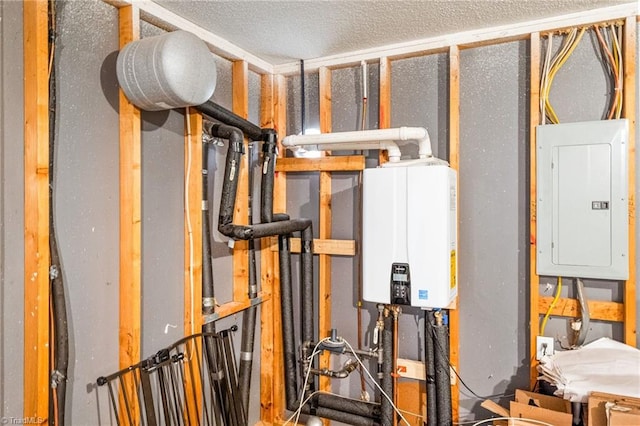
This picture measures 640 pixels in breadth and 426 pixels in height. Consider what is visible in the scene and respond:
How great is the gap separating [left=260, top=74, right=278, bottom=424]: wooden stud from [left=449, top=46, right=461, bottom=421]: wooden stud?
1.09 m

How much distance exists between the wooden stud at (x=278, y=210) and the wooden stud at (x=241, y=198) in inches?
9.9

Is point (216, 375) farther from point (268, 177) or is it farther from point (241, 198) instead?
point (268, 177)

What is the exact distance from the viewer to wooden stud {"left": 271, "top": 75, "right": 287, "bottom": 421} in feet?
8.76

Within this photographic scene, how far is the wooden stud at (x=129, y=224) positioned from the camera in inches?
66.5

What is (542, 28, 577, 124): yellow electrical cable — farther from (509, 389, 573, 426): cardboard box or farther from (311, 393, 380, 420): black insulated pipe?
(311, 393, 380, 420): black insulated pipe

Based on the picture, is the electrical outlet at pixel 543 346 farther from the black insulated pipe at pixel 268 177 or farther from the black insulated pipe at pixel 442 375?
the black insulated pipe at pixel 268 177

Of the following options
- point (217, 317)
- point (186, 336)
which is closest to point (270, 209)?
point (217, 317)

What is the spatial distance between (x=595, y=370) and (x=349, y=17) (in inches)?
72.8

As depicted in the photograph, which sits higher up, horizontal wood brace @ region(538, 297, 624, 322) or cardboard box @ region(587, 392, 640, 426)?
horizontal wood brace @ region(538, 297, 624, 322)

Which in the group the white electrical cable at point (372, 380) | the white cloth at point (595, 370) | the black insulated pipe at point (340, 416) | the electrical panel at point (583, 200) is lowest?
the black insulated pipe at point (340, 416)

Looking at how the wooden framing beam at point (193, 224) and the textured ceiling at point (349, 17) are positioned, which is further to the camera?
the wooden framing beam at point (193, 224)

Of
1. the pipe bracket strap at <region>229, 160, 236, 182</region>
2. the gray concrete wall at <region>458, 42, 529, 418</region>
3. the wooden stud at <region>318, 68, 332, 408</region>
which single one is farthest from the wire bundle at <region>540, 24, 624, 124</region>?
the pipe bracket strap at <region>229, 160, 236, 182</region>

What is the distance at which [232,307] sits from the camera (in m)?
2.30

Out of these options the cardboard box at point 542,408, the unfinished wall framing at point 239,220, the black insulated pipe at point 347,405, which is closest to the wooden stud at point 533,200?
the unfinished wall framing at point 239,220
